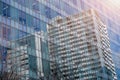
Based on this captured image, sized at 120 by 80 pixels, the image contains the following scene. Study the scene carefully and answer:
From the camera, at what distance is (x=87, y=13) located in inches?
2936

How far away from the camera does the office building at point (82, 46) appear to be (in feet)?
174

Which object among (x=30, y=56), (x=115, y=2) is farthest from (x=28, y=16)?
(x=115, y=2)

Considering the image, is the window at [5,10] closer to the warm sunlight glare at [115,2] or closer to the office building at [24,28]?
the office building at [24,28]

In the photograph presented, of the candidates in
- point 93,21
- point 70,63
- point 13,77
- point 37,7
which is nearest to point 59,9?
point 37,7

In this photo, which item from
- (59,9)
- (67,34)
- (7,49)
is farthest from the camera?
(67,34)

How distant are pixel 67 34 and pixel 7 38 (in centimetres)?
2166

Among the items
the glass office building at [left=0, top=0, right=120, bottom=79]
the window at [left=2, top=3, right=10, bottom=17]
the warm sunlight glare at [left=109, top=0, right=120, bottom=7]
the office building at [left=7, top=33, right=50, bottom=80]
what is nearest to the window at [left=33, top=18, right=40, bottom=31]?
the glass office building at [left=0, top=0, right=120, bottom=79]

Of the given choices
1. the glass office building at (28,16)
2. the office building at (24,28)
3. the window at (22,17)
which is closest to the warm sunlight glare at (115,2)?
the glass office building at (28,16)

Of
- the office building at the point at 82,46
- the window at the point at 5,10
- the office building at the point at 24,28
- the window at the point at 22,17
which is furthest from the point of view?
the office building at the point at 82,46

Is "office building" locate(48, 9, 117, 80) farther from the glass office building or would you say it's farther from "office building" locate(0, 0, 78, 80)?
"office building" locate(0, 0, 78, 80)

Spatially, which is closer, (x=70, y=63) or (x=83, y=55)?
(x=70, y=63)

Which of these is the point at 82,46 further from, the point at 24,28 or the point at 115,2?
the point at 115,2

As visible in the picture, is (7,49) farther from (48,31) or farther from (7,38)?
(48,31)

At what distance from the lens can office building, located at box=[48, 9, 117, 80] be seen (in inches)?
2085
